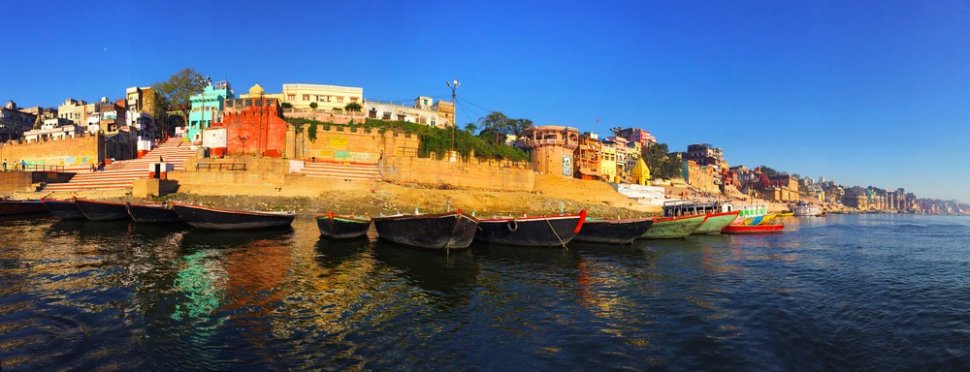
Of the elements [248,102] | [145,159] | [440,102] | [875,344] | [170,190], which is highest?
[440,102]

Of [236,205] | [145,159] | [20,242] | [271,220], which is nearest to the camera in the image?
[20,242]

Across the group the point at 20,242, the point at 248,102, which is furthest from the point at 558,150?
the point at 20,242

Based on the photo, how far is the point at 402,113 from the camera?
57.9m

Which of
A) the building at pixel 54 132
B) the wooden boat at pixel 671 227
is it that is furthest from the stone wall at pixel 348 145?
the building at pixel 54 132

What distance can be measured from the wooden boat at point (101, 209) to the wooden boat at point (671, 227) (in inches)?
1214

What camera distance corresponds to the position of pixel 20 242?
17875 millimetres

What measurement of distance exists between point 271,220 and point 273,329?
1774 cm

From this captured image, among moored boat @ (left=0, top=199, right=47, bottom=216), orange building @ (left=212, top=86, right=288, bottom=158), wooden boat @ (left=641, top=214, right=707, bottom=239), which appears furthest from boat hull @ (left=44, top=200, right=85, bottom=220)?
wooden boat @ (left=641, top=214, right=707, bottom=239)

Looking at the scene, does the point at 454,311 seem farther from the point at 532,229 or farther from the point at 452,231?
the point at 532,229

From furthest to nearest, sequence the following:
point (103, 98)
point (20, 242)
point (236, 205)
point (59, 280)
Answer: point (103, 98), point (236, 205), point (20, 242), point (59, 280)

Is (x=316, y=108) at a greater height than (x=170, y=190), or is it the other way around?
(x=316, y=108)

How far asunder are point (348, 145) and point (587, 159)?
38.0m

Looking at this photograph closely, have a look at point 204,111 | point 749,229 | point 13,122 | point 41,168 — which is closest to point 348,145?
point 204,111

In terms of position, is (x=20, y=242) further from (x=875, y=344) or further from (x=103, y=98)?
(x=103, y=98)
